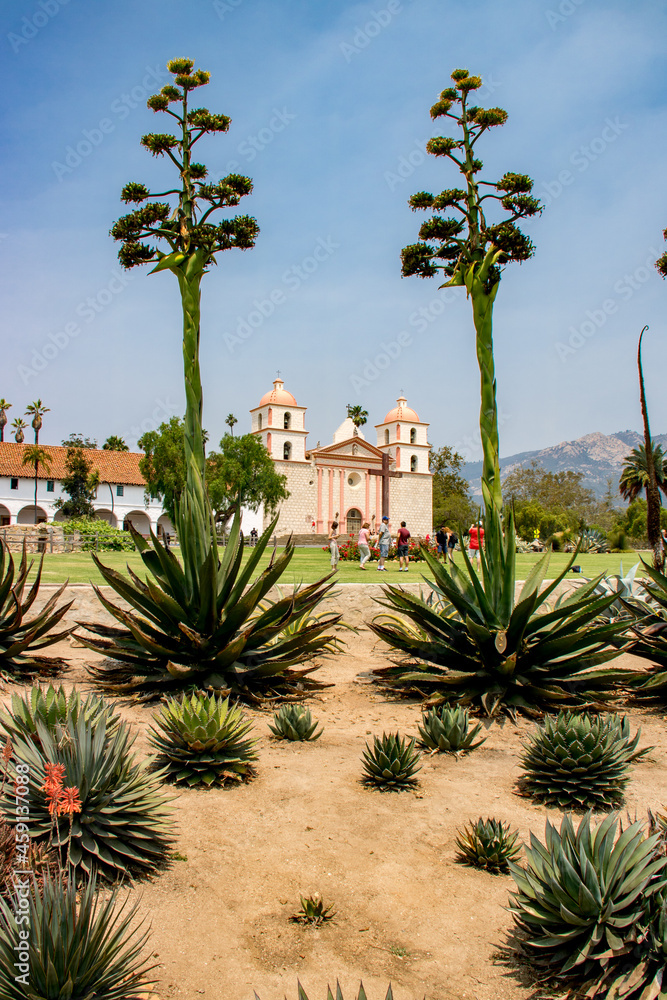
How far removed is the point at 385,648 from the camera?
8.98 m

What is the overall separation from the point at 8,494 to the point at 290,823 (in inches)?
2202

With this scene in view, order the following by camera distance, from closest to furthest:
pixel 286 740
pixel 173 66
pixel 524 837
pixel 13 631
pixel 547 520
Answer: pixel 524 837, pixel 286 740, pixel 13 631, pixel 173 66, pixel 547 520

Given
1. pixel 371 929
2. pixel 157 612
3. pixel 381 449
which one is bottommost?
pixel 371 929

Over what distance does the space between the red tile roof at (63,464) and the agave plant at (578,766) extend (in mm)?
55642

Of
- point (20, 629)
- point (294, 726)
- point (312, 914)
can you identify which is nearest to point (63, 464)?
Result: point (20, 629)

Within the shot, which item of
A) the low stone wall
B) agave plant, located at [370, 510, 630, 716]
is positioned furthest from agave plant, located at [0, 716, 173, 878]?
Answer: the low stone wall

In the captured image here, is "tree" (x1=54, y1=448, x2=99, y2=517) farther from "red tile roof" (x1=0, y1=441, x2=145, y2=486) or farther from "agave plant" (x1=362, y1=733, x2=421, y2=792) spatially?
"agave plant" (x1=362, y1=733, x2=421, y2=792)

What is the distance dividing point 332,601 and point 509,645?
4.75 meters

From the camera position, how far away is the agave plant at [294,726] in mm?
5215

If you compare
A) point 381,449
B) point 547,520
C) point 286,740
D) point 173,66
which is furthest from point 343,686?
point 381,449

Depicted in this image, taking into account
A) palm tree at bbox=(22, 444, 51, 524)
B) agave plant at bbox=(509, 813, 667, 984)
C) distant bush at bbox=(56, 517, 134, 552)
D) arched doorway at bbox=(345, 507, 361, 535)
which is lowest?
agave plant at bbox=(509, 813, 667, 984)

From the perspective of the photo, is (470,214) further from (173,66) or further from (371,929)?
(371,929)

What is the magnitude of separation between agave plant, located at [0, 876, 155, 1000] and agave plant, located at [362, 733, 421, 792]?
7.20ft

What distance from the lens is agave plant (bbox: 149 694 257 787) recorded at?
4293 mm
